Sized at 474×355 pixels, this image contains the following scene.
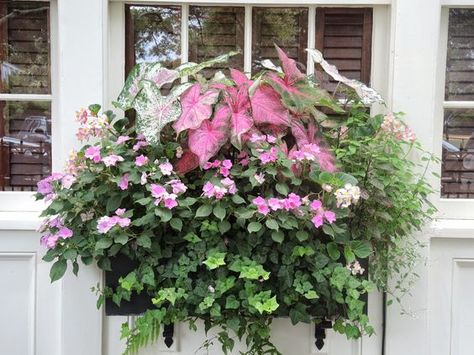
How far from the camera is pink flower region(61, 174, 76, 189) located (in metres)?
1.70

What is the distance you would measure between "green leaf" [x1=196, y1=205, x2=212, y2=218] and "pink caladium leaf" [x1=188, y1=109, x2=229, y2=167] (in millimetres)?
133

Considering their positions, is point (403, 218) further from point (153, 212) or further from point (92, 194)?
point (92, 194)

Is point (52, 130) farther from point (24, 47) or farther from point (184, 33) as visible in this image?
point (184, 33)

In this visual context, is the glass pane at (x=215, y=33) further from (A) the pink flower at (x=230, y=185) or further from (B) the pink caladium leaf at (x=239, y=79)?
(A) the pink flower at (x=230, y=185)

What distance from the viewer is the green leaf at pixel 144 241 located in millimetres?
1621


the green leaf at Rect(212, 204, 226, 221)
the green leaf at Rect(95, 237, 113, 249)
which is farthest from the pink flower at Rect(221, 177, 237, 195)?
the green leaf at Rect(95, 237, 113, 249)

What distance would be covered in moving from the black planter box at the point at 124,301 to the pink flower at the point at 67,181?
0.28 m

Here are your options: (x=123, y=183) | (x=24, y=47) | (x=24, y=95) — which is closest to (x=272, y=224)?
(x=123, y=183)

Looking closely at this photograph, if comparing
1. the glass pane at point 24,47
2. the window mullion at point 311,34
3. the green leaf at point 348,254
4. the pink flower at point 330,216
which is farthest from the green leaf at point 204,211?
the glass pane at point 24,47

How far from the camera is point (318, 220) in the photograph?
1564 millimetres

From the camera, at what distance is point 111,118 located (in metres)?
1.84

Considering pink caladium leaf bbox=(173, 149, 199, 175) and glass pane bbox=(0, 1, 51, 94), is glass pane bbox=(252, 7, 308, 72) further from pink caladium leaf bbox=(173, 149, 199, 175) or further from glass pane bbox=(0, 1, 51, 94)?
glass pane bbox=(0, 1, 51, 94)

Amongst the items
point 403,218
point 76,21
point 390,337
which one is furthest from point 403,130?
point 76,21

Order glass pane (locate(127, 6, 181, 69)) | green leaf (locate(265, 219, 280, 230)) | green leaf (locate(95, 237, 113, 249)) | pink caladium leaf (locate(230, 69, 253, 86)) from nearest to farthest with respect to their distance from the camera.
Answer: green leaf (locate(265, 219, 280, 230)) → green leaf (locate(95, 237, 113, 249)) → pink caladium leaf (locate(230, 69, 253, 86)) → glass pane (locate(127, 6, 181, 69))
